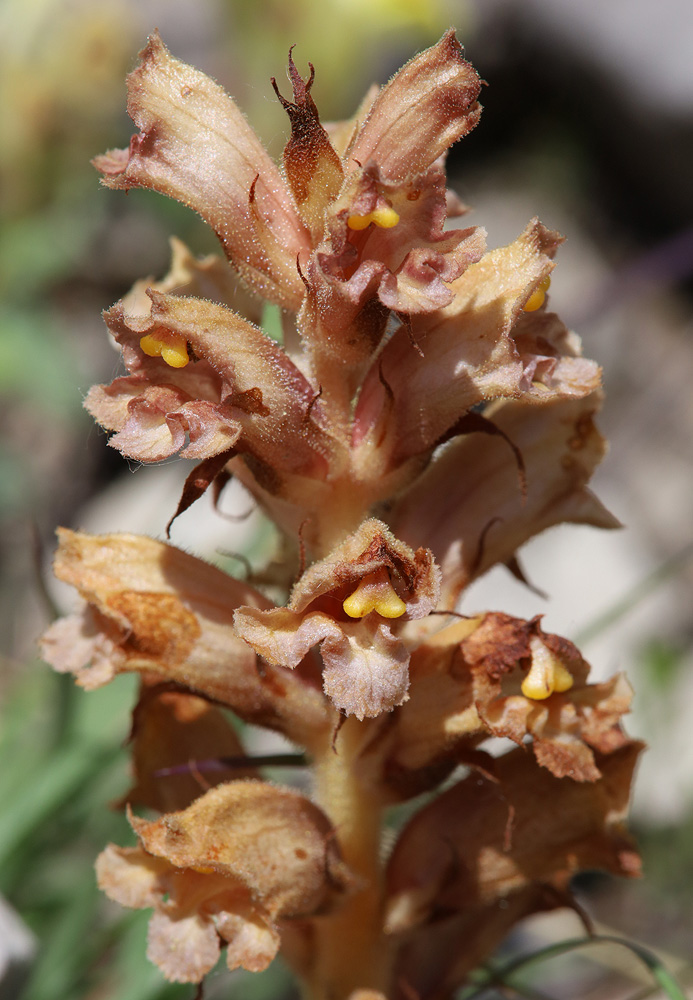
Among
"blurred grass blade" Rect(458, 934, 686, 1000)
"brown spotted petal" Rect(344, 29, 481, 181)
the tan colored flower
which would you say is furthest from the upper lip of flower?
"blurred grass blade" Rect(458, 934, 686, 1000)

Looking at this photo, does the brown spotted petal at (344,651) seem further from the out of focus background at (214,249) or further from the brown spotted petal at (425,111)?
the out of focus background at (214,249)

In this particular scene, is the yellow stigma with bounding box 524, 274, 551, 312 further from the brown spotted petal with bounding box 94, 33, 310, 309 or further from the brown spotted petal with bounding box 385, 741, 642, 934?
the brown spotted petal with bounding box 385, 741, 642, 934

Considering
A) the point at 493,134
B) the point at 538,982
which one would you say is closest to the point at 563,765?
the point at 538,982

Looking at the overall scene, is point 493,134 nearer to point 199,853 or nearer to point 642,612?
point 642,612

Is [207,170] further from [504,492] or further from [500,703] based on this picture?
[500,703]

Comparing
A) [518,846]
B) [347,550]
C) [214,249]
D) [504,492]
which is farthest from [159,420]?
[214,249]

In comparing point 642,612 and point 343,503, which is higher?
point 343,503
